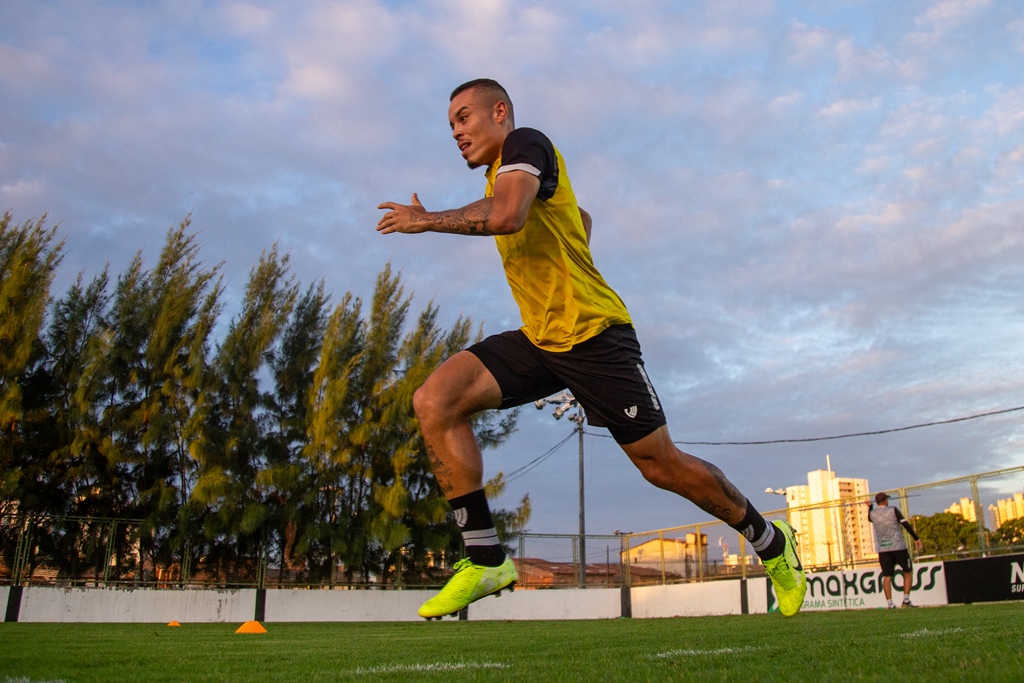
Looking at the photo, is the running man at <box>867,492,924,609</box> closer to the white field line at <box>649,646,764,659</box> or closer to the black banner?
the black banner

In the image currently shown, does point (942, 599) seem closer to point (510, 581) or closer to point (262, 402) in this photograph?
A: point (510, 581)

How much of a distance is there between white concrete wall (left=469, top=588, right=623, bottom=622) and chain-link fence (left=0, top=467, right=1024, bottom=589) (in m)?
1.06

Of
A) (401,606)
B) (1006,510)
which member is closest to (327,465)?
(401,606)

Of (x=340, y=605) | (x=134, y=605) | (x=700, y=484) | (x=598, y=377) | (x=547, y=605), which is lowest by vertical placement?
(x=547, y=605)

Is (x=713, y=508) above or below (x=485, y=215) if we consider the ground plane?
below

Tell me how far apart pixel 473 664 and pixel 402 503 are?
51.0 ft

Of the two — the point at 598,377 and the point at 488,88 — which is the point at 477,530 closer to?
the point at 598,377

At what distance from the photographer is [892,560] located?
12000 mm

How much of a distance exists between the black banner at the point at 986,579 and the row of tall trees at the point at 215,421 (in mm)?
10278

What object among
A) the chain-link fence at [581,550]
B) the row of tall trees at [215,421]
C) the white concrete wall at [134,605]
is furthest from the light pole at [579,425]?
the white concrete wall at [134,605]

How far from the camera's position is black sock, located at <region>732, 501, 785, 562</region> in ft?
13.0

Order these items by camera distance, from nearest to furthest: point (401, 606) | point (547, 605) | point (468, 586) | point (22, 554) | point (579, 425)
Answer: point (468, 586), point (22, 554), point (401, 606), point (547, 605), point (579, 425)

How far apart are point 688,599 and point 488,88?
55.5ft

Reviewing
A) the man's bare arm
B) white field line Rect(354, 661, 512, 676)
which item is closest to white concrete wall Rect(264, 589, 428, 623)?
white field line Rect(354, 661, 512, 676)
